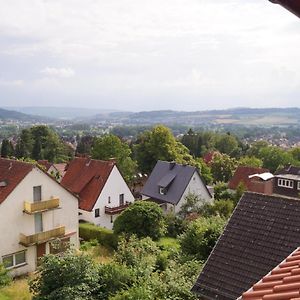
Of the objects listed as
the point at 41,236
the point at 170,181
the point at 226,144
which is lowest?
the point at 41,236

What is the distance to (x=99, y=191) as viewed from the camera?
3309cm

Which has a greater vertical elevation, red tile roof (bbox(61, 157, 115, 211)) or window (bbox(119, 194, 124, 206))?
red tile roof (bbox(61, 157, 115, 211))

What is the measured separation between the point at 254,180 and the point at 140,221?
983 inches

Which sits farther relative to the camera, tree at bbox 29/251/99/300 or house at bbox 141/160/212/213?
house at bbox 141/160/212/213

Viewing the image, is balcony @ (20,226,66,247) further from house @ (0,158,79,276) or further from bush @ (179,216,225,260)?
bush @ (179,216,225,260)

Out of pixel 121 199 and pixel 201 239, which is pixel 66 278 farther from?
pixel 121 199

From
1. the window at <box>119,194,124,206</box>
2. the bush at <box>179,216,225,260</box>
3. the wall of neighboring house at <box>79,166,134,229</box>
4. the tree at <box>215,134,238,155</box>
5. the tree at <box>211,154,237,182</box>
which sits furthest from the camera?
the tree at <box>215,134,238,155</box>

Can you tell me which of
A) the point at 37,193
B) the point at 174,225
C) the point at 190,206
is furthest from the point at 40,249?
the point at 190,206

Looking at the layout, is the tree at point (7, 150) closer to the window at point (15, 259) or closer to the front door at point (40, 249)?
the front door at point (40, 249)

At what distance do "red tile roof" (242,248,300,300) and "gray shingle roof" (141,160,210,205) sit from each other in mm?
31752

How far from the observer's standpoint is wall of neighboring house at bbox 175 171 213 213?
1446 inches

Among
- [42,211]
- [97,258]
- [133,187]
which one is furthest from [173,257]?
[133,187]

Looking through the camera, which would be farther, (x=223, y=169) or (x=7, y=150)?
(x=7, y=150)

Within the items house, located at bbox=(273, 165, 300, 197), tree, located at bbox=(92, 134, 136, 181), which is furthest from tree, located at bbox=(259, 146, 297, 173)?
tree, located at bbox=(92, 134, 136, 181)
